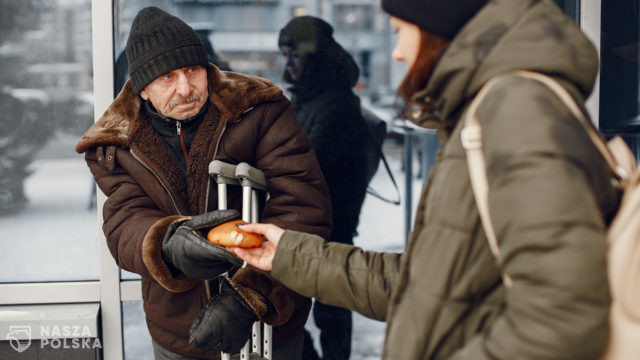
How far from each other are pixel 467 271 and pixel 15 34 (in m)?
2.73

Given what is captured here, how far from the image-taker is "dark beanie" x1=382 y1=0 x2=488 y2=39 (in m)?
1.35

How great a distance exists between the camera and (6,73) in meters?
3.11

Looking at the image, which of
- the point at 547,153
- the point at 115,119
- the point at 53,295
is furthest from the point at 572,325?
the point at 53,295

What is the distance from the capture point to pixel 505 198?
3.74ft

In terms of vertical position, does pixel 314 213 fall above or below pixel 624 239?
below

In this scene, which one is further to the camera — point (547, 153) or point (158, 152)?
point (158, 152)

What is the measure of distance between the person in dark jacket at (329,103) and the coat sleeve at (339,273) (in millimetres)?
1434

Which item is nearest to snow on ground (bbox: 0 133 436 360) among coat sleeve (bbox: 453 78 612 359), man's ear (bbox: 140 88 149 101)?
man's ear (bbox: 140 88 149 101)

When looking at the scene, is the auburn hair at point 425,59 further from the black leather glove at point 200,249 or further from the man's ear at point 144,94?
the man's ear at point 144,94

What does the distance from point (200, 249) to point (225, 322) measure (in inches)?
13.1

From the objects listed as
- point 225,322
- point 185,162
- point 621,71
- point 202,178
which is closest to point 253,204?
point 202,178

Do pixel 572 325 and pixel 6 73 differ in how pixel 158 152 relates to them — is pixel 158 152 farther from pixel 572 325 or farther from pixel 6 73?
pixel 572 325

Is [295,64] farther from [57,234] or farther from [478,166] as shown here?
[478,166]

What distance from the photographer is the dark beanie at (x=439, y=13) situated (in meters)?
1.35
